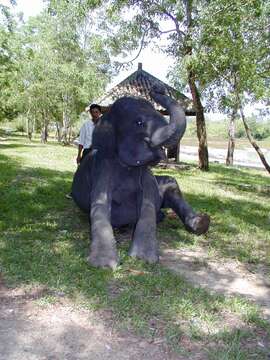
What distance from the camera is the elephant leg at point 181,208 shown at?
6.68 meters

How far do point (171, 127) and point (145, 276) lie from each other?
178 centimetres

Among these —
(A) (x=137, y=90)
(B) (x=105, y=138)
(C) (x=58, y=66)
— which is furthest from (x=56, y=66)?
(B) (x=105, y=138)

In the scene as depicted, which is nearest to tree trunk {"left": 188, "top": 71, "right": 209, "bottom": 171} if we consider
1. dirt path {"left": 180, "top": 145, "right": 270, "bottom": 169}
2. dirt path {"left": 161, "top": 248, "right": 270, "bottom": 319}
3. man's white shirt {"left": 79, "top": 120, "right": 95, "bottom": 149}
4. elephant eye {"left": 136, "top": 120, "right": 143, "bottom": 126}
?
man's white shirt {"left": 79, "top": 120, "right": 95, "bottom": 149}

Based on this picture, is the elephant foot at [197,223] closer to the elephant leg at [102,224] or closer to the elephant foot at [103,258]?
the elephant leg at [102,224]

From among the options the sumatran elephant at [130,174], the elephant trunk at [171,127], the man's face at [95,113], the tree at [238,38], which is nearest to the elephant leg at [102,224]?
the sumatran elephant at [130,174]

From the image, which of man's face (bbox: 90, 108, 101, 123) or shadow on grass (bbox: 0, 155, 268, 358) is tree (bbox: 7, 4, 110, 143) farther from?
shadow on grass (bbox: 0, 155, 268, 358)

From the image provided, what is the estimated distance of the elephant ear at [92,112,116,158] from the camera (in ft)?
20.4

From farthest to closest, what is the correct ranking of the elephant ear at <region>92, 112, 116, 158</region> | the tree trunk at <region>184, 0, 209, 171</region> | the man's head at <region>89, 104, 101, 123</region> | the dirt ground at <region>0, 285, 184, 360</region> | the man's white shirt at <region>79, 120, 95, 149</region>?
the tree trunk at <region>184, 0, 209, 171</region> → the man's white shirt at <region>79, 120, 95, 149</region> → the man's head at <region>89, 104, 101, 123</region> → the elephant ear at <region>92, 112, 116, 158</region> → the dirt ground at <region>0, 285, 184, 360</region>

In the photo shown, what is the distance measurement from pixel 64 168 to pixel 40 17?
2391 centimetres

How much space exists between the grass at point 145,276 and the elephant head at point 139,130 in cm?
126

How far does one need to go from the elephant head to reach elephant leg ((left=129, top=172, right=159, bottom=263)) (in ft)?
1.63

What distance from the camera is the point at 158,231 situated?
6.92 metres

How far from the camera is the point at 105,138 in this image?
6.26 m

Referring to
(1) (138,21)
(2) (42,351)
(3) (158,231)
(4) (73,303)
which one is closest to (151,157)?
(3) (158,231)
